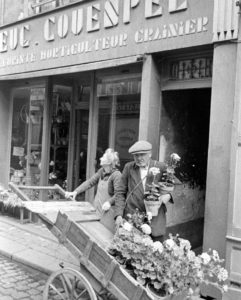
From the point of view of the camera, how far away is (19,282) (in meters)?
5.24

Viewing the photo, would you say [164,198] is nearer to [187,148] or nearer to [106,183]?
[106,183]

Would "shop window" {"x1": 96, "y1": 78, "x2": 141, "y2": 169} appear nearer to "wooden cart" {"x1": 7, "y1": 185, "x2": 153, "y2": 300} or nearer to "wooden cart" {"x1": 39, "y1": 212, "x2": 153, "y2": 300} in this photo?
"wooden cart" {"x1": 7, "y1": 185, "x2": 153, "y2": 300}

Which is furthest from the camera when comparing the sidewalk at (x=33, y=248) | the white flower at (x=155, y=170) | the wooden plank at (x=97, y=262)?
the sidewalk at (x=33, y=248)

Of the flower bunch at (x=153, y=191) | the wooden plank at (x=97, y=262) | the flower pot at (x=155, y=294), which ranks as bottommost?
the flower pot at (x=155, y=294)

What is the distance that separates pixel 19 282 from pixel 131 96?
341 cm

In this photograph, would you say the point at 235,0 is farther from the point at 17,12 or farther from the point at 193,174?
the point at 17,12

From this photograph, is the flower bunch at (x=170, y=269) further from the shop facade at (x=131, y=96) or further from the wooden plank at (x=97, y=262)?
the shop facade at (x=131, y=96)

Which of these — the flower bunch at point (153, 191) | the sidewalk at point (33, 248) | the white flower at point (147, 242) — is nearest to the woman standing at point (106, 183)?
the flower bunch at point (153, 191)

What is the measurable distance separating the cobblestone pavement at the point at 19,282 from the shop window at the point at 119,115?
2353mm

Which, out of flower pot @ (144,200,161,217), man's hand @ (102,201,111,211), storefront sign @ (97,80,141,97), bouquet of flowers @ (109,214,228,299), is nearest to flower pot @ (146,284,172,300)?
bouquet of flowers @ (109,214,228,299)

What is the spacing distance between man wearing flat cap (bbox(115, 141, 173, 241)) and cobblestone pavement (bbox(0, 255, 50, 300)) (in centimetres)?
155

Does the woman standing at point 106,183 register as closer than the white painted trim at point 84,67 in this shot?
Yes

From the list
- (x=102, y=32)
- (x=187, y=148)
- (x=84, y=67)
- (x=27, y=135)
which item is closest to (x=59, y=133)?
(x=27, y=135)

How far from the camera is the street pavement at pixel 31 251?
18.5 feet
